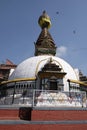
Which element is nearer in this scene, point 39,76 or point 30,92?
point 30,92

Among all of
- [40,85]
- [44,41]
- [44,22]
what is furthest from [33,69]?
[44,22]

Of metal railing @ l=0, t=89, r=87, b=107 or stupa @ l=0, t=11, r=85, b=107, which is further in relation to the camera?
stupa @ l=0, t=11, r=85, b=107

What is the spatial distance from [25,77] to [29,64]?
2.13 metres

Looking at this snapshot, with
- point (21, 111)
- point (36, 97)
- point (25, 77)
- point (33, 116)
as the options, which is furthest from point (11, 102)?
point (33, 116)

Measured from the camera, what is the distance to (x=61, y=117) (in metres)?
10.1

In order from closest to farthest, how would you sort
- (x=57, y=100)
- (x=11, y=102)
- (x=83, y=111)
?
(x=83, y=111)
(x=57, y=100)
(x=11, y=102)

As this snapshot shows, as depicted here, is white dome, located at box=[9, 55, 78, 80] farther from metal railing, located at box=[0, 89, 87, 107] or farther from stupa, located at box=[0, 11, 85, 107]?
metal railing, located at box=[0, 89, 87, 107]

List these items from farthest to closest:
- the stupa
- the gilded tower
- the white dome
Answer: the gilded tower → the white dome → the stupa

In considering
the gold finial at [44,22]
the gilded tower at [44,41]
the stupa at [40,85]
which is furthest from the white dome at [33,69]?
the gold finial at [44,22]

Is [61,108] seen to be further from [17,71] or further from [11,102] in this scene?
[17,71]

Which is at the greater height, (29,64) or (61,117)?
(29,64)

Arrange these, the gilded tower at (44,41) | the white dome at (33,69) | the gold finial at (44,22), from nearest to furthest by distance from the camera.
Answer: the white dome at (33,69) → the gilded tower at (44,41) → the gold finial at (44,22)

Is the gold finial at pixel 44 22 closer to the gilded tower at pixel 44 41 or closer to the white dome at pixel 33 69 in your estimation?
the gilded tower at pixel 44 41

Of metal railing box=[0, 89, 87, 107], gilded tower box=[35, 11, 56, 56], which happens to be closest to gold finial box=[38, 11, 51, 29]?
gilded tower box=[35, 11, 56, 56]
